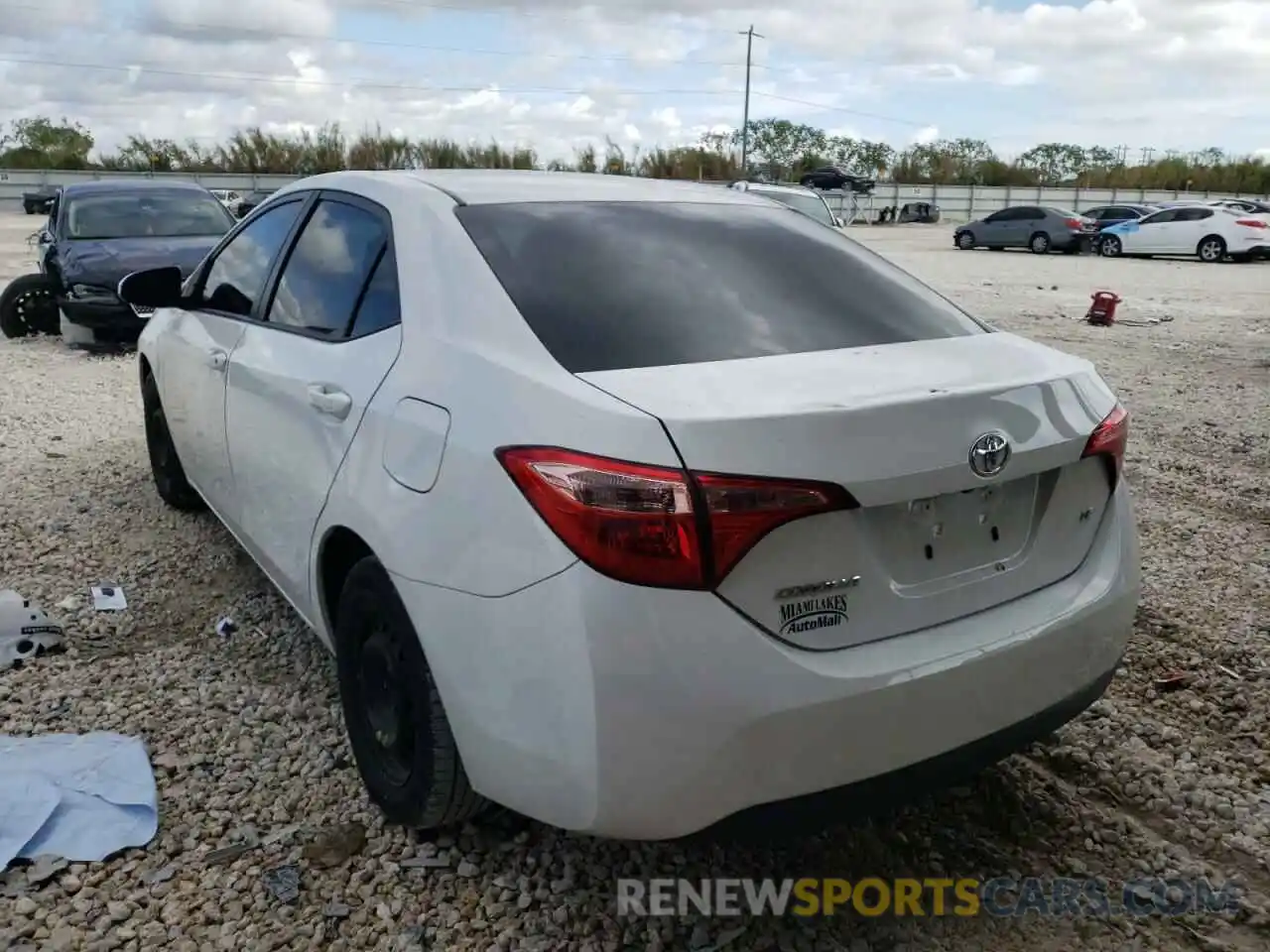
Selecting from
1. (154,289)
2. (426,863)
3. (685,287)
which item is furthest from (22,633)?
(685,287)

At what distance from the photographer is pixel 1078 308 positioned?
14633 millimetres

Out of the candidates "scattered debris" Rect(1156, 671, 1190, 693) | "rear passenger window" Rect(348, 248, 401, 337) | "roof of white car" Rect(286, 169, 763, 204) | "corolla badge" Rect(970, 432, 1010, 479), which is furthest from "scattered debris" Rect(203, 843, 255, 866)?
"scattered debris" Rect(1156, 671, 1190, 693)

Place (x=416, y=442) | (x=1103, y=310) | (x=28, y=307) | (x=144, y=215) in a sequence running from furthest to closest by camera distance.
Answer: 1. (x=1103, y=310)
2. (x=28, y=307)
3. (x=144, y=215)
4. (x=416, y=442)

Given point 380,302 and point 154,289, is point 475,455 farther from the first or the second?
point 154,289

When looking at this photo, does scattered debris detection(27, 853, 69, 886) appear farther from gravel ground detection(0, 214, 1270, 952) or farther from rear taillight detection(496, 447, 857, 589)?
rear taillight detection(496, 447, 857, 589)

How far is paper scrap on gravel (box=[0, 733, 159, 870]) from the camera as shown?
8.61 feet

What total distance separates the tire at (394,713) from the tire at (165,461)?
2634 millimetres

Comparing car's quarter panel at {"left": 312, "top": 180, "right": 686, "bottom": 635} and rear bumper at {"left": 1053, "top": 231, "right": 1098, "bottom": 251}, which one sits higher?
car's quarter panel at {"left": 312, "top": 180, "right": 686, "bottom": 635}

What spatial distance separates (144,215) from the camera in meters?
10.6

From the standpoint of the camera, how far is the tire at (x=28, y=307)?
35.8ft

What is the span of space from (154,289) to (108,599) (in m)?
1.24

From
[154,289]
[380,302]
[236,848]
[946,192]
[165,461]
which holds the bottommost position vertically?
[236,848]

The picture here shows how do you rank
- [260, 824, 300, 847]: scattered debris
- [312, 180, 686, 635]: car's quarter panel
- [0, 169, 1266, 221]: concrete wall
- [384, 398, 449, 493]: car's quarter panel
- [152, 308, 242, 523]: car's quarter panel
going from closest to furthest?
[312, 180, 686, 635]: car's quarter panel, [384, 398, 449, 493]: car's quarter panel, [260, 824, 300, 847]: scattered debris, [152, 308, 242, 523]: car's quarter panel, [0, 169, 1266, 221]: concrete wall

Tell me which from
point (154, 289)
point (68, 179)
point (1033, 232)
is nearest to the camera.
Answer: point (154, 289)
